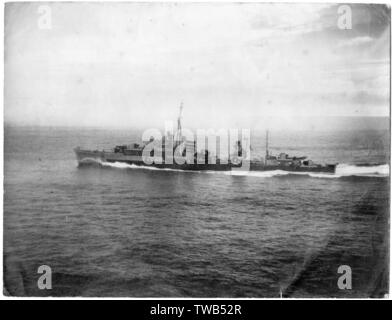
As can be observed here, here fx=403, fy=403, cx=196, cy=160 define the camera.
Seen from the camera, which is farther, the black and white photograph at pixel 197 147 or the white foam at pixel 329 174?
the white foam at pixel 329 174

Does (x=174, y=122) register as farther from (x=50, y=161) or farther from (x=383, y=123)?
(x=383, y=123)

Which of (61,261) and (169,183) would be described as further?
(169,183)

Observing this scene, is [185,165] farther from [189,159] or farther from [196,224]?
[196,224]

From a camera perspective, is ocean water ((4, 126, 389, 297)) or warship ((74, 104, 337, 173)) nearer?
ocean water ((4, 126, 389, 297))

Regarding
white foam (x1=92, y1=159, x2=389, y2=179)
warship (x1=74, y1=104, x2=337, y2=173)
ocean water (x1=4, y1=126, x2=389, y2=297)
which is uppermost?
warship (x1=74, y1=104, x2=337, y2=173)

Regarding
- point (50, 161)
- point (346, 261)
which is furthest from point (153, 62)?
point (346, 261)
